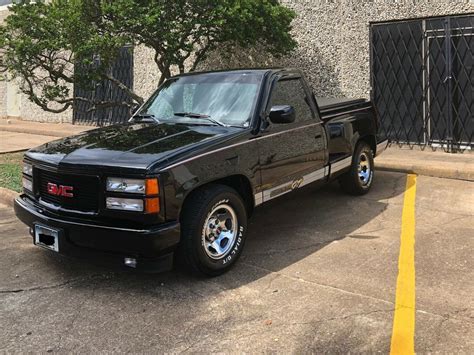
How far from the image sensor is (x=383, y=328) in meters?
3.52

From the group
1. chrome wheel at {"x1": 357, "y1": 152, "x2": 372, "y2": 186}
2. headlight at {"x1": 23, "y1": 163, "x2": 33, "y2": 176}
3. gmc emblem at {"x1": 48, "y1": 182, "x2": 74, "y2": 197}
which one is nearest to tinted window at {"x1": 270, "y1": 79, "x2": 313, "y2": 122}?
chrome wheel at {"x1": 357, "y1": 152, "x2": 372, "y2": 186}

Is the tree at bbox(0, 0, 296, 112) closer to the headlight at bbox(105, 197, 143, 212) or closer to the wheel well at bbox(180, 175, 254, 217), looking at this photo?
the wheel well at bbox(180, 175, 254, 217)

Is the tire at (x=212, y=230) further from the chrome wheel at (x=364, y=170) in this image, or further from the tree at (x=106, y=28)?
the tree at (x=106, y=28)

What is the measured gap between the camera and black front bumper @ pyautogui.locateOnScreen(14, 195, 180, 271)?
3.83 metres

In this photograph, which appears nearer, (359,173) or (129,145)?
(129,145)

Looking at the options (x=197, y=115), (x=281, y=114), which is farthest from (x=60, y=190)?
(x=281, y=114)

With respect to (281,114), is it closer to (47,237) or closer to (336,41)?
(47,237)

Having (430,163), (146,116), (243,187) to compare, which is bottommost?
(430,163)

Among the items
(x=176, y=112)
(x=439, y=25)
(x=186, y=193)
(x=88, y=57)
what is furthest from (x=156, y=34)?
(x=186, y=193)

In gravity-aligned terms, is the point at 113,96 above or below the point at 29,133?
above

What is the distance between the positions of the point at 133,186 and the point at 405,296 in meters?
2.25

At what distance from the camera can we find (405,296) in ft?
13.1

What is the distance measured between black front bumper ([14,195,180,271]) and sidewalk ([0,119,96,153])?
831 centimetres

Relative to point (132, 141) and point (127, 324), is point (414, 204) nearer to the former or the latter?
point (132, 141)
